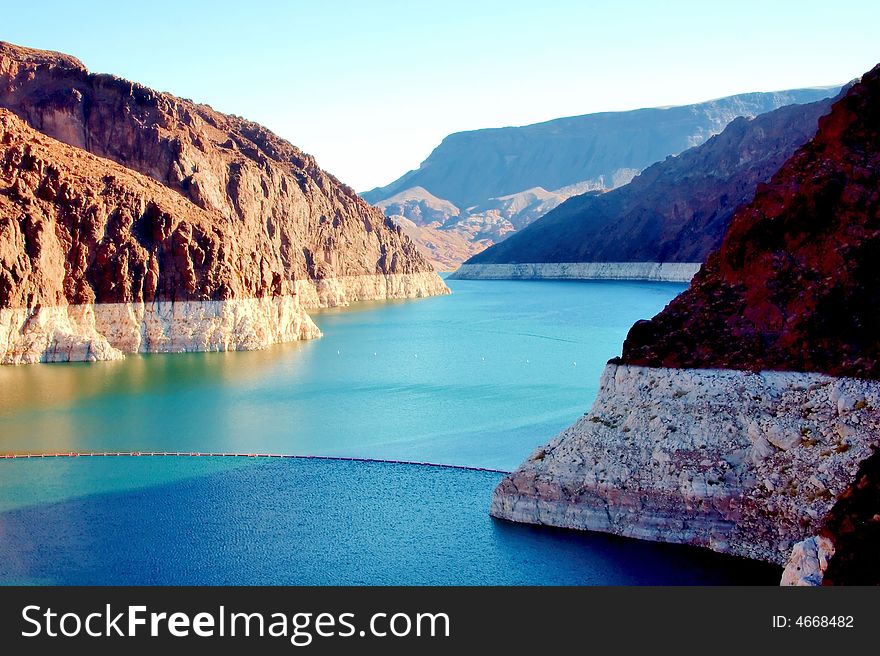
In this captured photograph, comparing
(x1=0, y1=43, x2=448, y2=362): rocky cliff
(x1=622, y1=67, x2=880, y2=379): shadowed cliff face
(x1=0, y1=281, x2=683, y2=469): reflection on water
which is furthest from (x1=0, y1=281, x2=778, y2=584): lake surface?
(x1=622, y1=67, x2=880, y2=379): shadowed cliff face

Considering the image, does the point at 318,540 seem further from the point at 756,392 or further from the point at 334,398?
the point at 334,398

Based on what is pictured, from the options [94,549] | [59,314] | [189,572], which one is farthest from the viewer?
[59,314]

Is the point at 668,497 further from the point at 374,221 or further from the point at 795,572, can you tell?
the point at 374,221

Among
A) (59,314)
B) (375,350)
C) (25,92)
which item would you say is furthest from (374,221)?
(59,314)

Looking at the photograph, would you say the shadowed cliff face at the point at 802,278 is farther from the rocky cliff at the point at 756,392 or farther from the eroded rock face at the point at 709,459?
the eroded rock face at the point at 709,459

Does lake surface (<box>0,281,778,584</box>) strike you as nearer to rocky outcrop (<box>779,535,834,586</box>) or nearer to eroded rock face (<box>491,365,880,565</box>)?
eroded rock face (<box>491,365,880,565</box>)

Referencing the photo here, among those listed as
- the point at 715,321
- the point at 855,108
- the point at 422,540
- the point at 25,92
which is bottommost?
the point at 422,540
